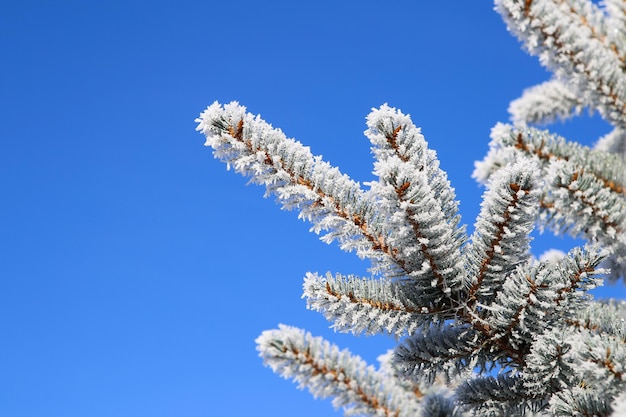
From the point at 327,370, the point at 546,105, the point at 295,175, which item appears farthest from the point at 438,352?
the point at 546,105

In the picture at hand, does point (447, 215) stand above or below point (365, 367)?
above

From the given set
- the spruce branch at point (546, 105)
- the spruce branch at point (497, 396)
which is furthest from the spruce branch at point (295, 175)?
the spruce branch at point (546, 105)

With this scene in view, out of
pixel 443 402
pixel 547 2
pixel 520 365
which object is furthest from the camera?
pixel 547 2

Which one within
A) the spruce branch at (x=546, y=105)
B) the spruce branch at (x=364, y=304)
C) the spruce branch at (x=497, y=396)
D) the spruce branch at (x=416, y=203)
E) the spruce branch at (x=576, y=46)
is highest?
the spruce branch at (x=546, y=105)

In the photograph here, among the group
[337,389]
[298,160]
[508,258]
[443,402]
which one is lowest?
[337,389]

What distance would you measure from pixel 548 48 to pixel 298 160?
1.53 metres

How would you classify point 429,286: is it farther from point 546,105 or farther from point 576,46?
point 546,105

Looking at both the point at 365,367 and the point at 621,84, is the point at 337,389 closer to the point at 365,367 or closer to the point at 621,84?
the point at 365,367

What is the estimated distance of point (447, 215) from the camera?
4.99ft

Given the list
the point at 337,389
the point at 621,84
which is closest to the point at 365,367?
the point at 337,389

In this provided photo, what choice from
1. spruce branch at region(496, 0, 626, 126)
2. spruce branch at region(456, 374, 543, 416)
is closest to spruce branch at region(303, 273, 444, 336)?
spruce branch at region(456, 374, 543, 416)

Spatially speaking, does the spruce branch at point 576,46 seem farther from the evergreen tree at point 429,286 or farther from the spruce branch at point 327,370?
the spruce branch at point 327,370

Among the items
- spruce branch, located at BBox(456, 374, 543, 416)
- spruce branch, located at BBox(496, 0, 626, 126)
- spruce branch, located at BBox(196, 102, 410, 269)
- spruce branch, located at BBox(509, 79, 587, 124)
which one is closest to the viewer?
spruce branch, located at BBox(196, 102, 410, 269)

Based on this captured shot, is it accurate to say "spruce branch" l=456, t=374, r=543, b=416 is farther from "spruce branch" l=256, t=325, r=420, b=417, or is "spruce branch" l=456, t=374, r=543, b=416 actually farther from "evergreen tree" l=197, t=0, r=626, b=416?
"spruce branch" l=256, t=325, r=420, b=417
